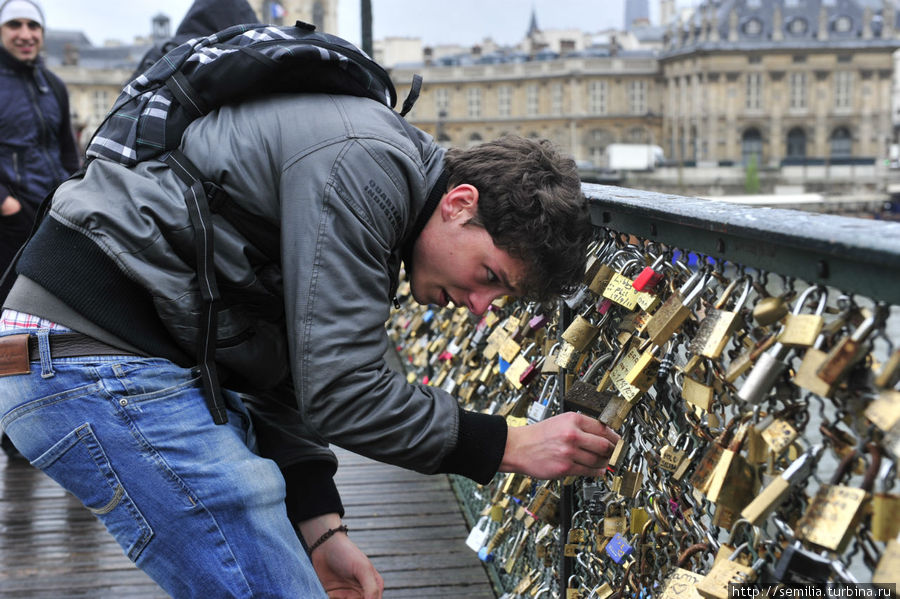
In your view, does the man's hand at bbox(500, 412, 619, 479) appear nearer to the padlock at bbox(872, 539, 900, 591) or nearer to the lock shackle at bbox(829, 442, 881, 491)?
the lock shackle at bbox(829, 442, 881, 491)

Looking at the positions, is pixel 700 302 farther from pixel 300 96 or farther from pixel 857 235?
pixel 300 96

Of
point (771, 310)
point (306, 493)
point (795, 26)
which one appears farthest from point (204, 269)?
point (795, 26)

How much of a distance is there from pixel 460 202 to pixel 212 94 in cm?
48

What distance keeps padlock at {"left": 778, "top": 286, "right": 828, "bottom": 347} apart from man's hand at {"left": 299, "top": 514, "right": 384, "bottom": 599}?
3.97ft

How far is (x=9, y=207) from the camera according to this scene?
466 centimetres

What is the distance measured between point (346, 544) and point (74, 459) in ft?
2.30

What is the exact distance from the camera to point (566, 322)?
8.54 ft

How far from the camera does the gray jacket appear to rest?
185 cm

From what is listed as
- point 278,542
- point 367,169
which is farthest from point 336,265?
point 278,542

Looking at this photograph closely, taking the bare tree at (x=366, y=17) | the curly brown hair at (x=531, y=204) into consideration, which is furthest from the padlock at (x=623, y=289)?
the bare tree at (x=366, y=17)

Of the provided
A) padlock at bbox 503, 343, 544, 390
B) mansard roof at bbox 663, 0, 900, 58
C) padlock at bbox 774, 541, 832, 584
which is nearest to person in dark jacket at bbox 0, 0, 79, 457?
padlock at bbox 503, 343, 544, 390

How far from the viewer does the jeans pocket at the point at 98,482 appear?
194 centimetres

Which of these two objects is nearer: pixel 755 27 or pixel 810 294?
pixel 810 294

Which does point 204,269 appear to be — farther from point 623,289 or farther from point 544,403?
point 544,403
